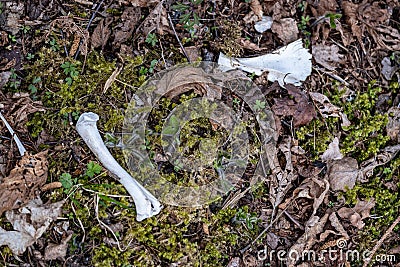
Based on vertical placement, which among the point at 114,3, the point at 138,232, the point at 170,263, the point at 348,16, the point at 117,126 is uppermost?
the point at 114,3

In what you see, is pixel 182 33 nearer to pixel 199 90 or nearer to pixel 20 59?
pixel 199 90

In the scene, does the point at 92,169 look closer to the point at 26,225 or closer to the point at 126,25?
the point at 26,225

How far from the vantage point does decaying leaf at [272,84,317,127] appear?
323cm

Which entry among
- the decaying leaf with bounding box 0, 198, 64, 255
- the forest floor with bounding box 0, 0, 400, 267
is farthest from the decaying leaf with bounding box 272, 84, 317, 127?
the decaying leaf with bounding box 0, 198, 64, 255

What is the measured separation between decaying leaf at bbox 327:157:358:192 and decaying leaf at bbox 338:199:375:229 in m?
0.15

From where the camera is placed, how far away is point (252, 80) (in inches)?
130

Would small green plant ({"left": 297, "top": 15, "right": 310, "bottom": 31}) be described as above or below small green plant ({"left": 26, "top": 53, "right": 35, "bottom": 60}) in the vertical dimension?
below

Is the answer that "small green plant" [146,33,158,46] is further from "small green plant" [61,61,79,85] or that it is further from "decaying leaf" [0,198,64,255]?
"decaying leaf" [0,198,64,255]

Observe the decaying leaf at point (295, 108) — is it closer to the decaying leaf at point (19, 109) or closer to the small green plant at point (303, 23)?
the small green plant at point (303, 23)

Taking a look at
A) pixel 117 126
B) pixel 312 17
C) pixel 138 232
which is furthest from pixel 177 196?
pixel 312 17

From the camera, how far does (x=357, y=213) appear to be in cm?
322

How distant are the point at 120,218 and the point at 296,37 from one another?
74.0 inches

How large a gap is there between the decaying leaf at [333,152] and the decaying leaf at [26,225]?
1931 millimetres

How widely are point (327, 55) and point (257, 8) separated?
66cm
